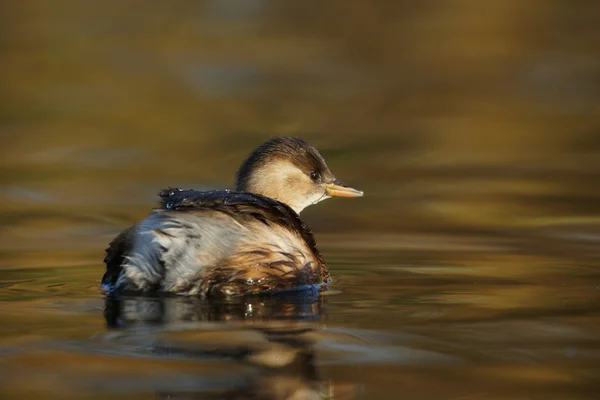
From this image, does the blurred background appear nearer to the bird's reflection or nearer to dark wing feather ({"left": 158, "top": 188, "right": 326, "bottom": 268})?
the bird's reflection

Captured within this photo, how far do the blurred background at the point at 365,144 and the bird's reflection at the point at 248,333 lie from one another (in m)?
0.18

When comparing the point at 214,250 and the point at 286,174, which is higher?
the point at 286,174

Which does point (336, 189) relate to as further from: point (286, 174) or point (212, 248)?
point (212, 248)

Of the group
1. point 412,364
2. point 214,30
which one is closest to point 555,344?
point 412,364

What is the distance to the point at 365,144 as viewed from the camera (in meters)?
11.5

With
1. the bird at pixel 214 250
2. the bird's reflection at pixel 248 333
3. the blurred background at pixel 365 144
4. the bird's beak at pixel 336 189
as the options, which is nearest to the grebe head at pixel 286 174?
the bird's beak at pixel 336 189

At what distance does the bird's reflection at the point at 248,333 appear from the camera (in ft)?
14.8

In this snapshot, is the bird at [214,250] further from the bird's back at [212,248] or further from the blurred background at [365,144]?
the blurred background at [365,144]

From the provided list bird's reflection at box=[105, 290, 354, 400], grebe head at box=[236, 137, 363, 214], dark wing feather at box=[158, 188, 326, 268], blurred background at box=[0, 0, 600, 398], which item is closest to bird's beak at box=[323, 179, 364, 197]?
grebe head at box=[236, 137, 363, 214]

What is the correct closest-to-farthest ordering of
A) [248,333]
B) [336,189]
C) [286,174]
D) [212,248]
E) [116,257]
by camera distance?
1. [248,333]
2. [212,248]
3. [116,257]
4. [286,174]
5. [336,189]

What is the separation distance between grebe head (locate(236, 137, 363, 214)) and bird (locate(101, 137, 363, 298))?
1069 millimetres

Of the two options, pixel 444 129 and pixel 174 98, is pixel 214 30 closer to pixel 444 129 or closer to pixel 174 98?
pixel 174 98

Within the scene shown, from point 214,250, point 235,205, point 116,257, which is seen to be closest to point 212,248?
point 214,250

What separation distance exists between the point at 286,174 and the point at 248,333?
255 centimetres
